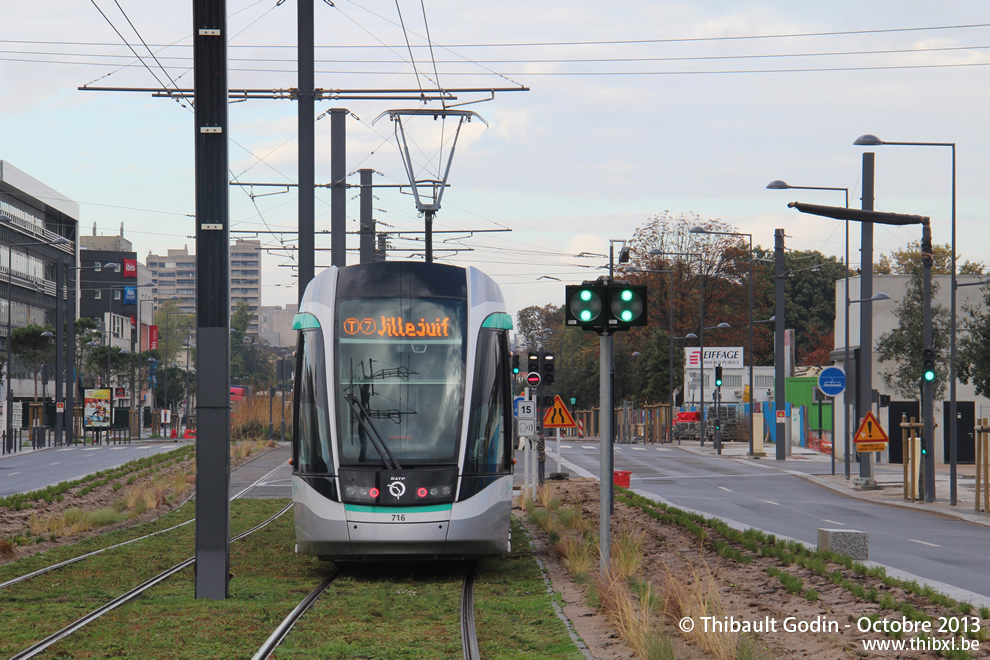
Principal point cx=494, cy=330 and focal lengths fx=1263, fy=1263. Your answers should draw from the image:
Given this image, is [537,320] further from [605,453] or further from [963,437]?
[605,453]

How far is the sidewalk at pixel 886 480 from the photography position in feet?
93.9

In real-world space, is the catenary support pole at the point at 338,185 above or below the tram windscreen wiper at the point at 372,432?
above

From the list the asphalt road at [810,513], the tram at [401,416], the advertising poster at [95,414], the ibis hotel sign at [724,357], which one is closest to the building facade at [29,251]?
the advertising poster at [95,414]

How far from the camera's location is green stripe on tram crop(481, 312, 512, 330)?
15.0 meters

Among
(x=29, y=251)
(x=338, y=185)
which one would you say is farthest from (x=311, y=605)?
(x=29, y=251)

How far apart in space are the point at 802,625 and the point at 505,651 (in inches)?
98.8

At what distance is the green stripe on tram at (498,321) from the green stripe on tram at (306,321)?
1966 mm

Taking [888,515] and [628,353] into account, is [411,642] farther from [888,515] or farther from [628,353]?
[628,353]

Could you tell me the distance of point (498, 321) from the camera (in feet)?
50.0

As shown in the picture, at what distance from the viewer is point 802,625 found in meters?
10.4

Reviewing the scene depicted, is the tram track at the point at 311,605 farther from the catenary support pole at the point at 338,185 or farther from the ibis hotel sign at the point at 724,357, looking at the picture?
the ibis hotel sign at the point at 724,357

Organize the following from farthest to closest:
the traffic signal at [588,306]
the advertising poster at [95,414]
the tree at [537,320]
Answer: the tree at [537,320] < the advertising poster at [95,414] < the traffic signal at [588,306]

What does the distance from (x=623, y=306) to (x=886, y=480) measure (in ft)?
90.1

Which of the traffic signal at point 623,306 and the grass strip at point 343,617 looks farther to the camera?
the traffic signal at point 623,306
